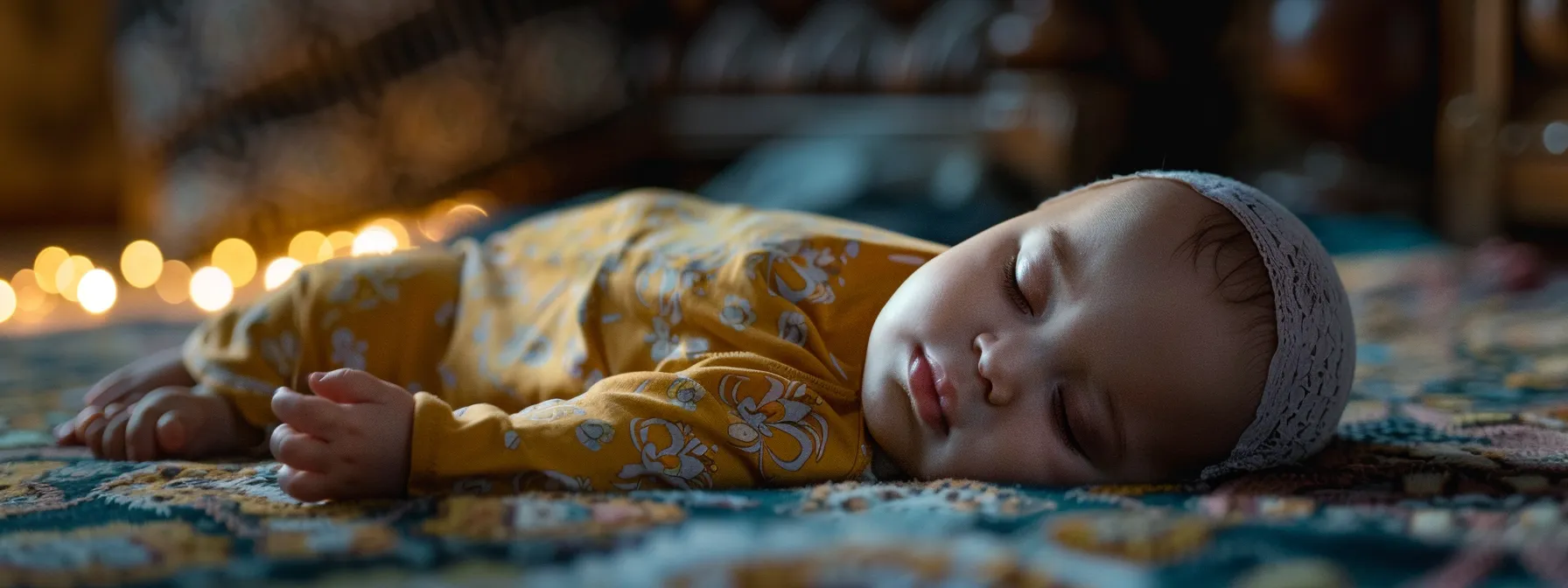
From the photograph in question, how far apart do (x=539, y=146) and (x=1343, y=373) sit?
7.33 feet

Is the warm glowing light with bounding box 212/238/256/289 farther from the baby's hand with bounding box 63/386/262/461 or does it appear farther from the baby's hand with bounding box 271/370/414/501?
the baby's hand with bounding box 271/370/414/501

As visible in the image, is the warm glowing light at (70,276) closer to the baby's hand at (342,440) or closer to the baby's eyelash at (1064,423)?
the baby's hand at (342,440)

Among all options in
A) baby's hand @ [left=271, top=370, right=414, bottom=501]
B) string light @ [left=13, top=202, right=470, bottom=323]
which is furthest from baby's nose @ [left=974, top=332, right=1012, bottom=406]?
string light @ [left=13, top=202, right=470, bottom=323]

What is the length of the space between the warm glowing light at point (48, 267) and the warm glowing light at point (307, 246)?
1.33 feet

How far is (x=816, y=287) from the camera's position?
943 millimetres

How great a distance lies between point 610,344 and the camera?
3.18 ft

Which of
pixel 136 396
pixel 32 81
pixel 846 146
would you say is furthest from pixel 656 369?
pixel 32 81

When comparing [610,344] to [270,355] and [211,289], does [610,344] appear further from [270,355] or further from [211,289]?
[211,289]

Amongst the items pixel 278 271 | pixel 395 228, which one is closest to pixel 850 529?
pixel 278 271

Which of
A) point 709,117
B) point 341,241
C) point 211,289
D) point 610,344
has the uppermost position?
point 709,117

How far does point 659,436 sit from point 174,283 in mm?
1843

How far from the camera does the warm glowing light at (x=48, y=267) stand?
2150mm

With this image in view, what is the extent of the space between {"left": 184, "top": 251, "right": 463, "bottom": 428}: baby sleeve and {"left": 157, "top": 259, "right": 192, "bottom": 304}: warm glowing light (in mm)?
1167

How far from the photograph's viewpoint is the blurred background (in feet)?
6.86
